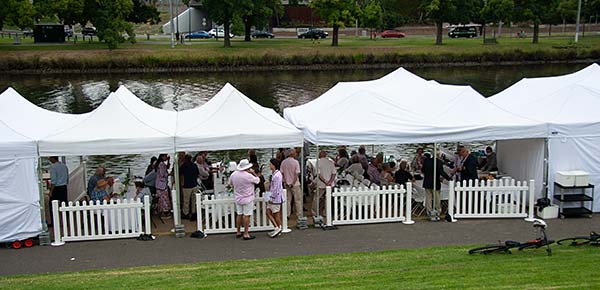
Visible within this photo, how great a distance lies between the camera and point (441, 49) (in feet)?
205

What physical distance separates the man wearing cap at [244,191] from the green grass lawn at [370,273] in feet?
5.35

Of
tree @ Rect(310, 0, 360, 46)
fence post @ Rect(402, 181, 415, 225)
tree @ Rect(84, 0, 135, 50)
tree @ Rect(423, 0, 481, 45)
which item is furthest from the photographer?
tree @ Rect(423, 0, 481, 45)

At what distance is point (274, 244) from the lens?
12.7 m

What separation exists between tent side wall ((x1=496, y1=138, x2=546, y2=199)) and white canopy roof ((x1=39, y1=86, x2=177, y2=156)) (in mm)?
8273

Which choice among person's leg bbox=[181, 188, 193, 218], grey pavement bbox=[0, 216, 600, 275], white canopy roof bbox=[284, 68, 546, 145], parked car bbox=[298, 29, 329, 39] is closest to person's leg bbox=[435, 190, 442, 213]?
grey pavement bbox=[0, 216, 600, 275]

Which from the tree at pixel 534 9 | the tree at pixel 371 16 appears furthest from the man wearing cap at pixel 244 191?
the tree at pixel 534 9

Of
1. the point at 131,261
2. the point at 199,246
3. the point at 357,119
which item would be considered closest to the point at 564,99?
the point at 357,119

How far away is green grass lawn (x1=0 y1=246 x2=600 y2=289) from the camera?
9656 mm

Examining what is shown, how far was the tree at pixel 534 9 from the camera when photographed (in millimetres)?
69438

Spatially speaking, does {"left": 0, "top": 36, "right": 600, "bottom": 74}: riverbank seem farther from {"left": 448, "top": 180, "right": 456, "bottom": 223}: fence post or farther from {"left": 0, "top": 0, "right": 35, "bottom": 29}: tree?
{"left": 448, "top": 180, "right": 456, "bottom": 223}: fence post

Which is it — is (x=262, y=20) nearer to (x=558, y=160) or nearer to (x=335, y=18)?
(x=335, y=18)

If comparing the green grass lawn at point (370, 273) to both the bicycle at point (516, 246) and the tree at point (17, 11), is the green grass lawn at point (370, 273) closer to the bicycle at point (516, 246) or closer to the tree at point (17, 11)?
the bicycle at point (516, 246)

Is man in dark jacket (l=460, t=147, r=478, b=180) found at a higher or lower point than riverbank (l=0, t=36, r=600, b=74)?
lower

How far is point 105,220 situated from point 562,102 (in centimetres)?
1075
